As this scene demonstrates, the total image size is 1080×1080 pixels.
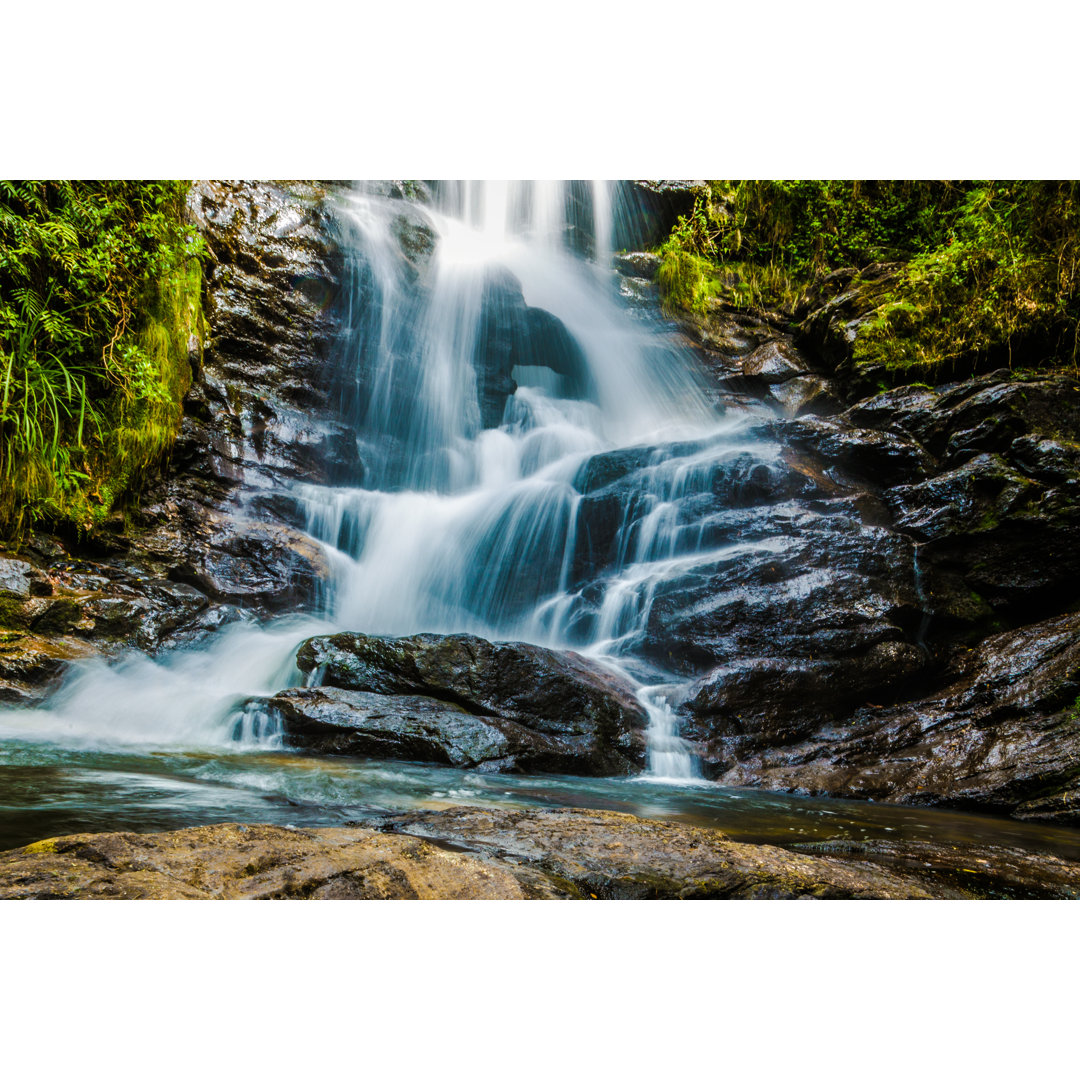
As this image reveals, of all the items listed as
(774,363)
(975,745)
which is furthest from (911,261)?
(975,745)

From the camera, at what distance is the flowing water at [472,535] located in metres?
2.97

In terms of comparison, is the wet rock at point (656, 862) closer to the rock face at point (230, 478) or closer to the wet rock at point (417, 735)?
the wet rock at point (417, 735)

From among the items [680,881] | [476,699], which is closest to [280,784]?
[476,699]

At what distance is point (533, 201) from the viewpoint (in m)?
7.98

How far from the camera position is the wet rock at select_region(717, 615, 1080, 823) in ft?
11.5

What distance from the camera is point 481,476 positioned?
735 centimetres

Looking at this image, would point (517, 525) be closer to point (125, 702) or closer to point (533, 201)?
point (125, 702)

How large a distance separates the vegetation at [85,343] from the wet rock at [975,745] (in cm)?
491

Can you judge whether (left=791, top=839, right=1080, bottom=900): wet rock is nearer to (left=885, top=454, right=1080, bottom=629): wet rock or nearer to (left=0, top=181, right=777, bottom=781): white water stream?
(left=0, top=181, right=777, bottom=781): white water stream

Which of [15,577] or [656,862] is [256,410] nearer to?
[15,577]

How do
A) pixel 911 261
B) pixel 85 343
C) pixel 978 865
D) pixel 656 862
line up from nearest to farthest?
pixel 656 862, pixel 978 865, pixel 85 343, pixel 911 261

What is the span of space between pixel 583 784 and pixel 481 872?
6.40ft

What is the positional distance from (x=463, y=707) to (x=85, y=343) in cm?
387

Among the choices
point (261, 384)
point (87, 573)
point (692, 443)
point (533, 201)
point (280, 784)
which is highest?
point (533, 201)
